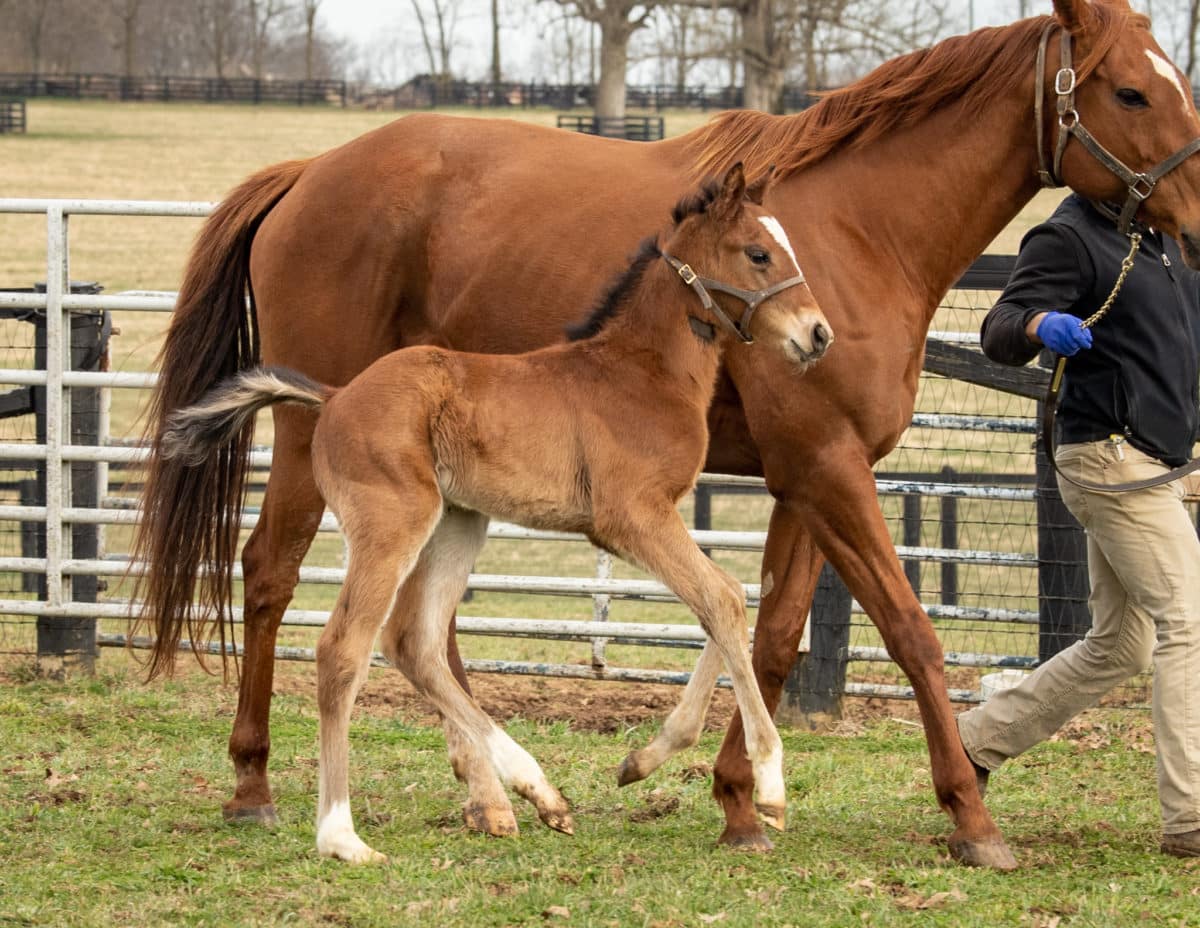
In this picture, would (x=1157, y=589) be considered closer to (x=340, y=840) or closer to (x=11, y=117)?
(x=340, y=840)

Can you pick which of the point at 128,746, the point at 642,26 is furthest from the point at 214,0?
the point at 128,746

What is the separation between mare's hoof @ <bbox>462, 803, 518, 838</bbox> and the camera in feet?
15.0

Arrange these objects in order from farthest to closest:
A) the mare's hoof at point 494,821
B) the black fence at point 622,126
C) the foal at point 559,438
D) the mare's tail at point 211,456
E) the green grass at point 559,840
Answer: the black fence at point 622,126, the mare's tail at point 211,456, the mare's hoof at point 494,821, the foal at point 559,438, the green grass at point 559,840

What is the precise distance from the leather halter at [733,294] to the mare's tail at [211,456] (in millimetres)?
1823

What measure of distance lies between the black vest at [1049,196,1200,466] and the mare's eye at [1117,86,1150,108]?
376 millimetres

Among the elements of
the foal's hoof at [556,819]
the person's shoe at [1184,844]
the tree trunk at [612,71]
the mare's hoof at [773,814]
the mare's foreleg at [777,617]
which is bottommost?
the person's shoe at [1184,844]

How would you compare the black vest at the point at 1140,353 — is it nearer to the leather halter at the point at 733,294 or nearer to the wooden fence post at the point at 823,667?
the leather halter at the point at 733,294

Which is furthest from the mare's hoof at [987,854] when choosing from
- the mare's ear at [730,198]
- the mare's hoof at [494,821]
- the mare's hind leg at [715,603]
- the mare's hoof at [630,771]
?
the mare's ear at [730,198]

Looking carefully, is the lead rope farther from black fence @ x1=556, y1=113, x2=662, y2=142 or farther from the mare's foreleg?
black fence @ x1=556, y1=113, x2=662, y2=142

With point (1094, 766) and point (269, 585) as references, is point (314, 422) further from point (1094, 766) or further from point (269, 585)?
point (1094, 766)

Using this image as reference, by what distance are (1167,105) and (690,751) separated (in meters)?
3.24

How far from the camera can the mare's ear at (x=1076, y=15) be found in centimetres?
440

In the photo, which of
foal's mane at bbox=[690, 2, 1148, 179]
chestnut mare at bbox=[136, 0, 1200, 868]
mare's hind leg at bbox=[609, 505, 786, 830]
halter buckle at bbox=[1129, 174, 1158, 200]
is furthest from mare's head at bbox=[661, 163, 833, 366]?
halter buckle at bbox=[1129, 174, 1158, 200]

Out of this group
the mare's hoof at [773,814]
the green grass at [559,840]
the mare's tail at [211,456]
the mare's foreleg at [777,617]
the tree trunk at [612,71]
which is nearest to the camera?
the green grass at [559,840]
